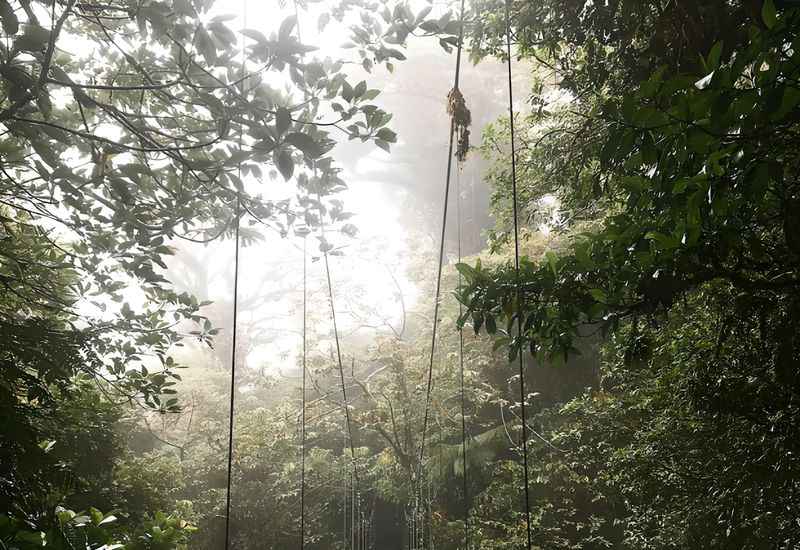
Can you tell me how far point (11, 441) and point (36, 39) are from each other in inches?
25.7

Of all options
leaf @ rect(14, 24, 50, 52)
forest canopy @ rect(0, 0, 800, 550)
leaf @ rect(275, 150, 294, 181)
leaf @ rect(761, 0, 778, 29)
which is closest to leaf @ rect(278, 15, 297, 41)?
forest canopy @ rect(0, 0, 800, 550)

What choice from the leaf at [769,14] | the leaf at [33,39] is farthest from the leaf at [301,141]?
the leaf at [769,14]

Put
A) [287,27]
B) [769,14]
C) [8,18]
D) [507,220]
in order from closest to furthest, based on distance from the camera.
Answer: [769,14] → [8,18] → [287,27] → [507,220]

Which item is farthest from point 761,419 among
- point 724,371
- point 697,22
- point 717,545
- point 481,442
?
point 481,442

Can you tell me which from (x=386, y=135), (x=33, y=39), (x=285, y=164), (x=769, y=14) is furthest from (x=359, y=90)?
(x=769, y=14)

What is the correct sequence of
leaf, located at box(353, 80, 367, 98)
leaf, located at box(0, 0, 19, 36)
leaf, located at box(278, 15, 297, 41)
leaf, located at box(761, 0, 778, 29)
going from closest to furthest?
leaf, located at box(761, 0, 778, 29)
leaf, located at box(0, 0, 19, 36)
leaf, located at box(278, 15, 297, 41)
leaf, located at box(353, 80, 367, 98)

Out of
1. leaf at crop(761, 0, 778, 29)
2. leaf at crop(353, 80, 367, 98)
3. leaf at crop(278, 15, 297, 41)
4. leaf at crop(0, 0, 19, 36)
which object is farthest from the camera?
leaf at crop(353, 80, 367, 98)

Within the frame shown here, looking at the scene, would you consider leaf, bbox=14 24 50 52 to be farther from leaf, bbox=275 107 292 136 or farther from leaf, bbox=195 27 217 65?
leaf, bbox=275 107 292 136

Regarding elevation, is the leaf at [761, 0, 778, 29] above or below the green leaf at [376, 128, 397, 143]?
below

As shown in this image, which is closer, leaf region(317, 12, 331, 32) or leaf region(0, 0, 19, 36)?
leaf region(0, 0, 19, 36)

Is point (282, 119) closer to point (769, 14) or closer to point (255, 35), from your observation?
point (255, 35)

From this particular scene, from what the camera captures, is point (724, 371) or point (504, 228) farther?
point (504, 228)

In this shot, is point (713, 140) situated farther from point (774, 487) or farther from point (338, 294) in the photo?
point (338, 294)

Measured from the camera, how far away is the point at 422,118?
1234 centimetres
